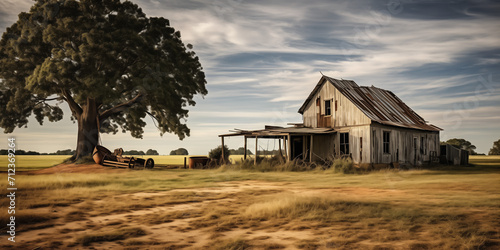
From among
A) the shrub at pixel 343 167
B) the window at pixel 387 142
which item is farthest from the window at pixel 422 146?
the shrub at pixel 343 167

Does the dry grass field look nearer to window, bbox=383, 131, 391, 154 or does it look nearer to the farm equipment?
window, bbox=383, 131, 391, 154

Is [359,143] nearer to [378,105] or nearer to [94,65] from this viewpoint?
[378,105]

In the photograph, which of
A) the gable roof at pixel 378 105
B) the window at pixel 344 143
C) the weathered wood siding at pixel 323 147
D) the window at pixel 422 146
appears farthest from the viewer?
the window at pixel 422 146

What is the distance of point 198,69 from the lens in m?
36.5

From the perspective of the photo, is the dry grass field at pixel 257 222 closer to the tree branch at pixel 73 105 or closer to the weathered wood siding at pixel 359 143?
the weathered wood siding at pixel 359 143

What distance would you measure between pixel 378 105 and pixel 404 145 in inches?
142

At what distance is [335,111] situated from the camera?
28.2 meters

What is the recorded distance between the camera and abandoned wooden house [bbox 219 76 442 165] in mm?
26016

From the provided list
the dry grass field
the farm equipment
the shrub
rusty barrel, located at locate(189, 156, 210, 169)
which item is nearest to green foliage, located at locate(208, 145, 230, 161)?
rusty barrel, located at locate(189, 156, 210, 169)

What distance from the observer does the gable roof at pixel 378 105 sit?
89.8ft

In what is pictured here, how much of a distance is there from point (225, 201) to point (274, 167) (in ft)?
46.2

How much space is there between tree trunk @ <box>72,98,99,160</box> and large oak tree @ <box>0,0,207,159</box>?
0.26ft

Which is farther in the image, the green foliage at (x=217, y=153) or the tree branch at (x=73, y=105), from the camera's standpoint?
the tree branch at (x=73, y=105)

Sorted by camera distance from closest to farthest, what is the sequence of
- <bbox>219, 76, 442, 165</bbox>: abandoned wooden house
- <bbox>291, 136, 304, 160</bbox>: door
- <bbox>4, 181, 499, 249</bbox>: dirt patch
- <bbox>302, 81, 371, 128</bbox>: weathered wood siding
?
<bbox>4, 181, 499, 249</bbox>: dirt patch < <bbox>219, 76, 442, 165</bbox>: abandoned wooden house < <bbox>302, 81, 371, 128</bbox>: weathered wood siding < <bbox>291, 136, 304, 160</bbox>: door
